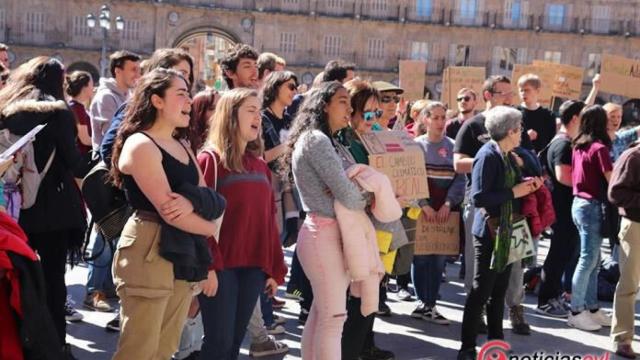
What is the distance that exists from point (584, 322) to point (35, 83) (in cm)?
489

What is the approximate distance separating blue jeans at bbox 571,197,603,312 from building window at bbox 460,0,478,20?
115 feet

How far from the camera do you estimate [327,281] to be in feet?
14.1

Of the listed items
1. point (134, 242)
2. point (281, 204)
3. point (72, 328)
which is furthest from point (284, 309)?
point (134, 242)

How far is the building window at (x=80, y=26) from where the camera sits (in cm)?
3678

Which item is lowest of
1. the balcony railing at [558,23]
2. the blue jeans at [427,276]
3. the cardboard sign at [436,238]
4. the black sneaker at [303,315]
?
the black sneaker at [303,315]

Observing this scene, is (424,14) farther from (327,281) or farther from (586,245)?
(327,281)

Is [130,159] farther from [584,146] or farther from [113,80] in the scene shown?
[584,146]

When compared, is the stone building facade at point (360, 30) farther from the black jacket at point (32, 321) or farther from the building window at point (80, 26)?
the black jacket at point (32, 321)

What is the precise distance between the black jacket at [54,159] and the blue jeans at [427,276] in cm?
309

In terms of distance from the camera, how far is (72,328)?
5918mm

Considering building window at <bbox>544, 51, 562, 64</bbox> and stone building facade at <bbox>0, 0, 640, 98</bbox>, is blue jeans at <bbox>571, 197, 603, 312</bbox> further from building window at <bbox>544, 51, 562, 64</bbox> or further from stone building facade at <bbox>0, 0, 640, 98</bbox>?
building window at <bbox>544, 51, 562, 64</bbox>

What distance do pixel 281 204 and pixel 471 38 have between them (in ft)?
116

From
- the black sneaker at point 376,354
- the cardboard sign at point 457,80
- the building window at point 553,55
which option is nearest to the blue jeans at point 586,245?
the black sneaker at point 376,354

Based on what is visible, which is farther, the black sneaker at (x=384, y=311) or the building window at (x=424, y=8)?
the building window at (x=424, y=8)
